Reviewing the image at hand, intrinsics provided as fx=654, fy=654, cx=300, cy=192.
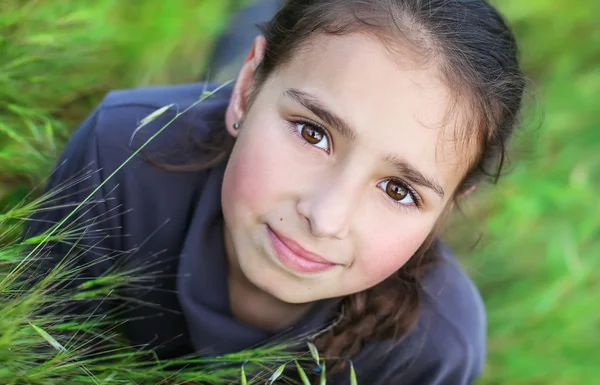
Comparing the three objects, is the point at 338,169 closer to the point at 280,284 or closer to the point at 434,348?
the point at 280,284

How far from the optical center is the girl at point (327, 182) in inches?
40.9

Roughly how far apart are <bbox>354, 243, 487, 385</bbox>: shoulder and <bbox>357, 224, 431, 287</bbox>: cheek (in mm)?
276

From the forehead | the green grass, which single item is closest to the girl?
the forehead

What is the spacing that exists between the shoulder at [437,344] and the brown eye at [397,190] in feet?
1.18

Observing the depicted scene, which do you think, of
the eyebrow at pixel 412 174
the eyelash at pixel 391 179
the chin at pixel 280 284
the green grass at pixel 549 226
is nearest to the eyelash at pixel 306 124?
the eyelash at pixel 391 179

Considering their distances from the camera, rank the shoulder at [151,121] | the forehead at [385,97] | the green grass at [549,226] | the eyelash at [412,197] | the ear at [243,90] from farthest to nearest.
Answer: the green grass at [549,226]
the shoulder at [151,121]
the ear at [243,90]
the eyelash at [412,197]
the forehead at [385,97]

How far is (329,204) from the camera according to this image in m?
1.02

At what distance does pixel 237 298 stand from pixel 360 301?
0.85 feet

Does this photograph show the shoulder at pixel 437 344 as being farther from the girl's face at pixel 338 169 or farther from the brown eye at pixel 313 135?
the brown eye at pixel 313 135

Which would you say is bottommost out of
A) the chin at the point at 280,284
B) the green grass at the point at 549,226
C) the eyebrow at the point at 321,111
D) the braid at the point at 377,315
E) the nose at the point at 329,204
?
the green grass at the point at 549,226

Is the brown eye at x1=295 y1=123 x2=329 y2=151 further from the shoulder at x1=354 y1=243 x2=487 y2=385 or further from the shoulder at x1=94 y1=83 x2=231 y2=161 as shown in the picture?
the shoulder at x1=354 y1=243 x2=487 y2=385

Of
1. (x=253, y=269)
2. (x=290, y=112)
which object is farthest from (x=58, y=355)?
(x=290, y=112)

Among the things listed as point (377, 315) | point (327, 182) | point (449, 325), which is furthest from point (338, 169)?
point (449, 325)

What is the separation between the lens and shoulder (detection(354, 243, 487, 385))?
1412 millimetres
